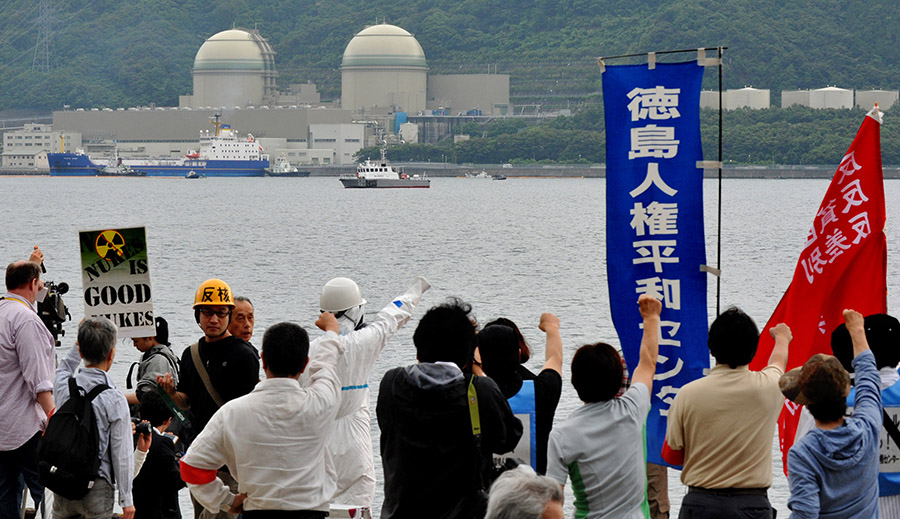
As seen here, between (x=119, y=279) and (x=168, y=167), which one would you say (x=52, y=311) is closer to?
(x=119, y=279)

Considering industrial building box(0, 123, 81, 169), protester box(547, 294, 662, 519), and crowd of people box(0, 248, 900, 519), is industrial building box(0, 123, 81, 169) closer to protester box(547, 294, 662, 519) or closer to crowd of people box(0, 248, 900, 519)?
crowd of people box(0, 248, 900, 519)

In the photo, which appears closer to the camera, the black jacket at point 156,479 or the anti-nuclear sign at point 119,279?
the black jacket at point 156,479

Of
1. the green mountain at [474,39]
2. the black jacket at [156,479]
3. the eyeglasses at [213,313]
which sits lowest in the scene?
the black jacket at [156,479]

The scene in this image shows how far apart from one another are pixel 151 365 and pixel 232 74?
5332 inches

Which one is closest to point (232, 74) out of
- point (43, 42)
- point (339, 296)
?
point (43, 42)

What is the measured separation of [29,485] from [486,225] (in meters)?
55.1

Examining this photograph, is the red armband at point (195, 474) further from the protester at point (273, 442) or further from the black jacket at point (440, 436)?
the black jacket at point (440, 436)

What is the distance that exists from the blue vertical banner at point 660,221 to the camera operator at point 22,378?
258 centimetres

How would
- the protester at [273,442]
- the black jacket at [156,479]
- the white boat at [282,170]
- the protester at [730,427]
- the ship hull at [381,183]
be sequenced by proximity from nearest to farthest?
the protester at [273,442], the protester at [730,427], the black jacket at [156,479], the ship hull at [381,183], the white boat at [282,170]

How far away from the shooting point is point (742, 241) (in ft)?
167

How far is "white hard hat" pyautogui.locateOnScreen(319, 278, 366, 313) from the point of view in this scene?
5.51m

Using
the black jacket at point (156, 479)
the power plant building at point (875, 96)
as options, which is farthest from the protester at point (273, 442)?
the power plant building at point (875, 96)

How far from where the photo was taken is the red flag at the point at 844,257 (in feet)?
20.2

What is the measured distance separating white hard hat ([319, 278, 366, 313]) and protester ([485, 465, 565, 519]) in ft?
6.56
